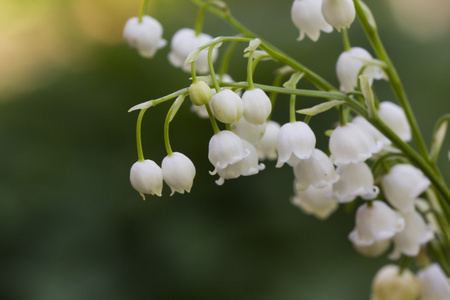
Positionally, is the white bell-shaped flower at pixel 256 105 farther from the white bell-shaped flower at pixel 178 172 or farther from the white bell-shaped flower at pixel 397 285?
the white bell-shaped flower at pixel 397 285

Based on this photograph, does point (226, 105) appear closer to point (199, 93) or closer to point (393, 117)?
point (199, 93)

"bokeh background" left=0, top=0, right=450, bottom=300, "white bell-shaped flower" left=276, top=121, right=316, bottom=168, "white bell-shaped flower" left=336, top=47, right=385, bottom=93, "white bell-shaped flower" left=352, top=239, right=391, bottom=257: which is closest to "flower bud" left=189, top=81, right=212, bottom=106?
"white bell-shaped flower" left=276, top=121, right=316, bottom=168

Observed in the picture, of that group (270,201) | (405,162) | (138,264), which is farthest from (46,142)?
(405,162)

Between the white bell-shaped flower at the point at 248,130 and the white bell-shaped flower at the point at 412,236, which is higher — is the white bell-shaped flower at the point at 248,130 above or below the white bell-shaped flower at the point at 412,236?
above

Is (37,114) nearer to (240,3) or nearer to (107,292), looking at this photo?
(107,292)

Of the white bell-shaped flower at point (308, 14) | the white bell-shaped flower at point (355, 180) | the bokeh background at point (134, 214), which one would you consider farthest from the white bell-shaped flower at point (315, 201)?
the bokeh background at point (134, 214)

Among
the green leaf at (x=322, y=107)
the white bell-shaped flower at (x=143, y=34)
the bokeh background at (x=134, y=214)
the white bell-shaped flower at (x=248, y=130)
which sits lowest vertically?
the bokeh background at (x=134, y=214)

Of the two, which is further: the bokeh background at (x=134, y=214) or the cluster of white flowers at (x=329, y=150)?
the bokeh background at (x=134, y=214)

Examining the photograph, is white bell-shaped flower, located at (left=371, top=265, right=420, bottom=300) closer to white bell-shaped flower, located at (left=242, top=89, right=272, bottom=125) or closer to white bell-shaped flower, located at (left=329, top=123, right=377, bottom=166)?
white bell-shaped flower, located at (left=329, top=123, right=377, bottom=166)
